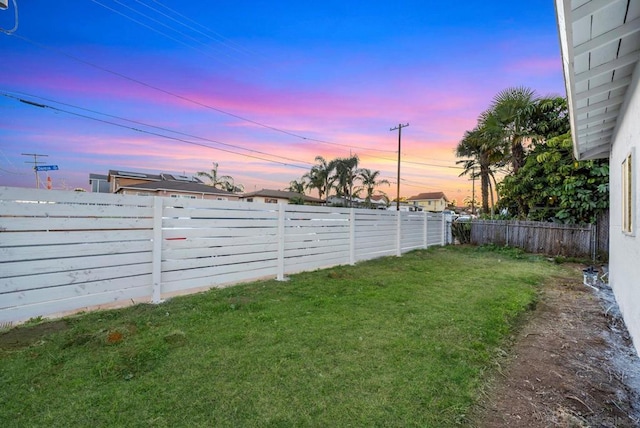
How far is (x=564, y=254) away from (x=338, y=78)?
9.98 meters

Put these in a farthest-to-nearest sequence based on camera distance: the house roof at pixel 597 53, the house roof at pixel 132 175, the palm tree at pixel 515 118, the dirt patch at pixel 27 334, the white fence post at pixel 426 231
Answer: the house roof at pixel 132 175
the palm tree at pixel 515 118
the white fence post at pixel 426 231
the dirt patch at pixel 27 334
the house roof at pixel 597 53

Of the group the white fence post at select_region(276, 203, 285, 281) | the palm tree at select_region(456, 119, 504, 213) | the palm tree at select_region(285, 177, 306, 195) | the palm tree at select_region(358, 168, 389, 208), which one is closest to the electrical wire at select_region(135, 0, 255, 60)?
the white fence post at select_region(276, 203, 285, 281)

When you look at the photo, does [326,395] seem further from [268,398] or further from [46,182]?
[46,182]

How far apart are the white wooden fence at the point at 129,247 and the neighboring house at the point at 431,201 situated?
187 ft

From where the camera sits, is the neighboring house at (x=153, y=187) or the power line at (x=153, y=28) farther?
the neighboring house at (x=153, y=187)

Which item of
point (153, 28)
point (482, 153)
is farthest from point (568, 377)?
point (482, 153)

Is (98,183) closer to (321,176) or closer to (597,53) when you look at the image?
(321,176)

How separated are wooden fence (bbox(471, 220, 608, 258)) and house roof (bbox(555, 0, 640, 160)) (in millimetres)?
7335

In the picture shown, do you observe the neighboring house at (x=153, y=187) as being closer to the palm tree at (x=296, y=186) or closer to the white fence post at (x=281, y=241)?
the palm tree at (x=296, y=186)

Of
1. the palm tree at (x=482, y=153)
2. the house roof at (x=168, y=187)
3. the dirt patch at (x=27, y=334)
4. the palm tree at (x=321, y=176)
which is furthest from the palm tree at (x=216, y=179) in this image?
the dirt patch at (x=27, y=334)

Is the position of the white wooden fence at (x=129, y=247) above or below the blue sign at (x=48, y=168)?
below

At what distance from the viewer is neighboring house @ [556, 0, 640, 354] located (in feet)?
7.18

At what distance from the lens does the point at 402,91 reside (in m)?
11.3

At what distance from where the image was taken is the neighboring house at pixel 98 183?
2869cm
